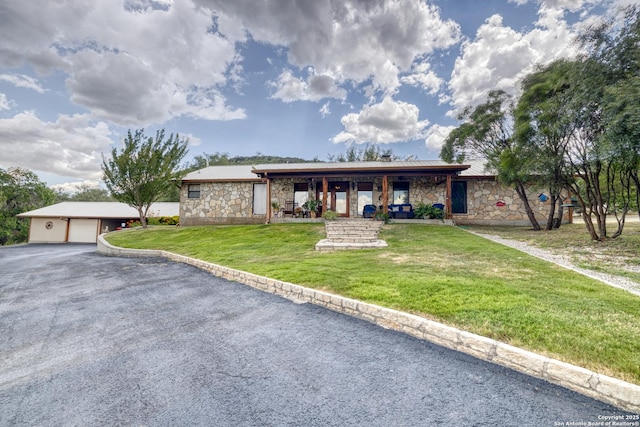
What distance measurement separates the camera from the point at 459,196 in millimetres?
15133

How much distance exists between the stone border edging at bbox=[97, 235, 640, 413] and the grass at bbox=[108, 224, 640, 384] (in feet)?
0.51

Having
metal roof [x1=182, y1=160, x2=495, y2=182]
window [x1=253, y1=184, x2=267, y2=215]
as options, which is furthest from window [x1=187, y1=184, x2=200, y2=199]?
window [x1=253, y1=184, x2=267, y2=215]

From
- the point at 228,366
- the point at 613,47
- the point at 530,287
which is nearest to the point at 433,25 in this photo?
the point at 613,47

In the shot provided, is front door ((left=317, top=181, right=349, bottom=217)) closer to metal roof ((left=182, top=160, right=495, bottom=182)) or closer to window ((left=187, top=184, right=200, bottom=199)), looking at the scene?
metal roof ((left=182, top=160, right=495, bottom=182))

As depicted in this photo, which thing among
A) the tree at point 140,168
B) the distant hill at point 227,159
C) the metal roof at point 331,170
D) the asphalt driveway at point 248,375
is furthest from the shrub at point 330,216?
the distant hill at point 227,159

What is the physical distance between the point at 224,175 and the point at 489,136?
51.0 ft

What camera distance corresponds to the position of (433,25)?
454 inches

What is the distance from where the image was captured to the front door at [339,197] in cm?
1591

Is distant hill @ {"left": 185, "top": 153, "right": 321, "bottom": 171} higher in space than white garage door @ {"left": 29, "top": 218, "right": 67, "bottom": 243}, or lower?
higher

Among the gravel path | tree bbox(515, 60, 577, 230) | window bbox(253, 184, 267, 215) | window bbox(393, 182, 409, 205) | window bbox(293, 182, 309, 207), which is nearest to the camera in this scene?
the gravel path

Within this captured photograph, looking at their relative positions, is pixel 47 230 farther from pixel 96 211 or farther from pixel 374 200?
pixel 374 200

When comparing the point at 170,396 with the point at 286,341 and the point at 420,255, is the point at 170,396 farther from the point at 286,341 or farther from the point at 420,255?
the point at 420,255

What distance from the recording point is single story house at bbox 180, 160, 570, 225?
13773mm

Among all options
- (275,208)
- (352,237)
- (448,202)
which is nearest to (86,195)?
(275,208)
